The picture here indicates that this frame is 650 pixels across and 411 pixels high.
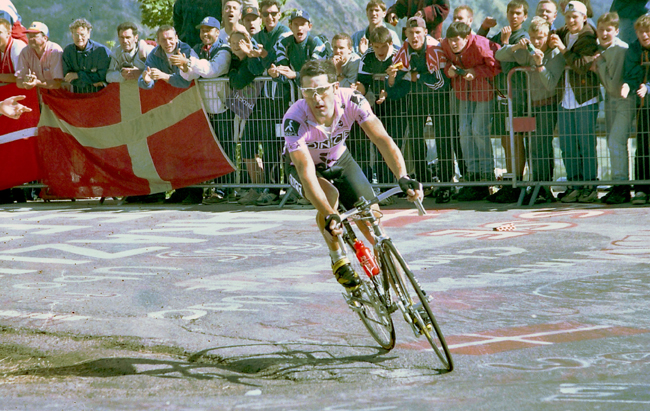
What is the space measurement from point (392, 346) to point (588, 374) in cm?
127

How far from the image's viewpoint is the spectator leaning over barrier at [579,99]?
37.8 feet

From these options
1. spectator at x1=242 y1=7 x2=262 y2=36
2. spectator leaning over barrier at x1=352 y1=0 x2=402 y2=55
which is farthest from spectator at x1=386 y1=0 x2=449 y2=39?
spectator at x1=242 y1=7 x2=262 y2=36

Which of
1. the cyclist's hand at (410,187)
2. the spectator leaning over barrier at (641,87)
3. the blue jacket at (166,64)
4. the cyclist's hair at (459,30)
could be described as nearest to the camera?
the cyclist's hand at (410,187)

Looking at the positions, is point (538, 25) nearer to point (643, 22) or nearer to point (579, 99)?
point (579, 99)

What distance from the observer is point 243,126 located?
1344 centimetres

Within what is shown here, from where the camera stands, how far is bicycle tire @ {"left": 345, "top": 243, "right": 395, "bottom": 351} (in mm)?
5738

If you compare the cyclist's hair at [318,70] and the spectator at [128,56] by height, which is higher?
the spectator at [128,56]

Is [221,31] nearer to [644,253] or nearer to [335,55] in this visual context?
[335,55]

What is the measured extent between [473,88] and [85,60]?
584 centimetres

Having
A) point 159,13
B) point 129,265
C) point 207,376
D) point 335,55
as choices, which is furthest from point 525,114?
point 159,13

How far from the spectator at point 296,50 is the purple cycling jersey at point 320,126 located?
6.05m

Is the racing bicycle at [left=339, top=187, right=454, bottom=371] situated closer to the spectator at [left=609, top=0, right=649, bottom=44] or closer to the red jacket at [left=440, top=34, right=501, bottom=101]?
the red jacket at [left=440, top=34, right=501, bottom=101]

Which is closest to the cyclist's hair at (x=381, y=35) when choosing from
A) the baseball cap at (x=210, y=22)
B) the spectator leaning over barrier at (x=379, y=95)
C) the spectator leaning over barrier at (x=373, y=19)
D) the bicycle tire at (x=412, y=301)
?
the spectator leaning over barrier at (x=379, y=95)

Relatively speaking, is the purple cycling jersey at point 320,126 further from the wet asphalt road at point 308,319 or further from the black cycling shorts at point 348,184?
the wet asphalt road at point 308,319
